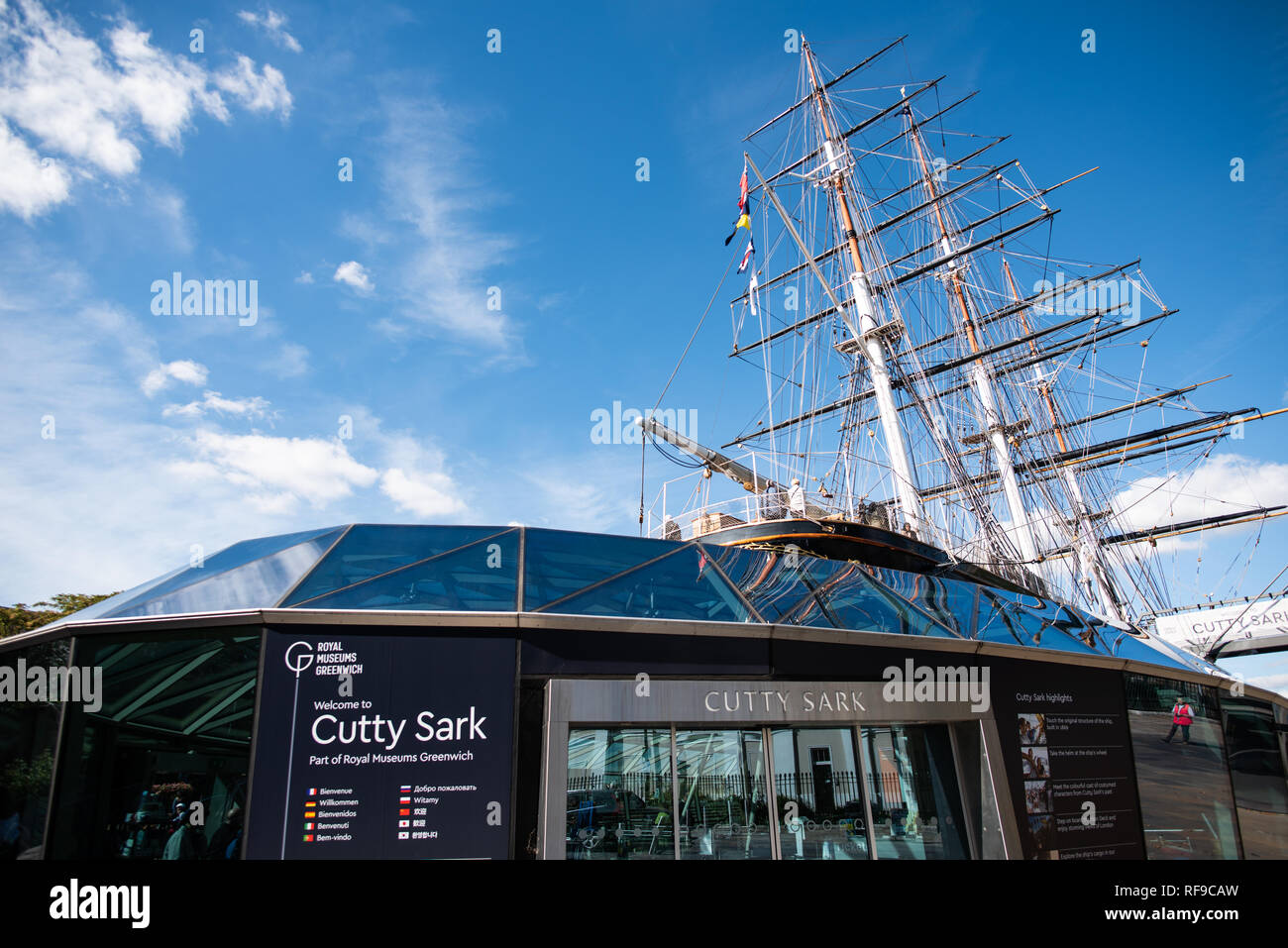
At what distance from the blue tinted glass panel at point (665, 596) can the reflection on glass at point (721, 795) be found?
147 centimetres

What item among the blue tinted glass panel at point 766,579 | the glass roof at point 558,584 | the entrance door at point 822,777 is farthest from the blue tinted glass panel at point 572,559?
the entrance door at point 822,777

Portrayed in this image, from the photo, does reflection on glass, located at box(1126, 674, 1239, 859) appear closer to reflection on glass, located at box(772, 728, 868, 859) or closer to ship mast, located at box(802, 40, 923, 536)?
reflection on glass, located at box(772, 728, 868, 859)

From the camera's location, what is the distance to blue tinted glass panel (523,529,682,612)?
8.84 m

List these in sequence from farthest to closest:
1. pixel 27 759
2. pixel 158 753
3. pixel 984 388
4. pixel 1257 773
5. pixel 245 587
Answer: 1. pixel 984 388
2. pixel 1257 773
3. pixel 158 753
4. pixel 245 587
5. pixel 27 759

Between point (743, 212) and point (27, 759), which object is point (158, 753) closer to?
point (27, 759)

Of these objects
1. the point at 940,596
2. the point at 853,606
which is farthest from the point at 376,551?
the point at 940,596

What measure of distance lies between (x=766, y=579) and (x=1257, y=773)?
11.0 metres

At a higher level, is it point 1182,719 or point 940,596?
point 940,596

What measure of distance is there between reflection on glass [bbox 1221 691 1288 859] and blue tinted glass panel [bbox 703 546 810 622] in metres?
8.67

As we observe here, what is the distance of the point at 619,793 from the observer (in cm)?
845
